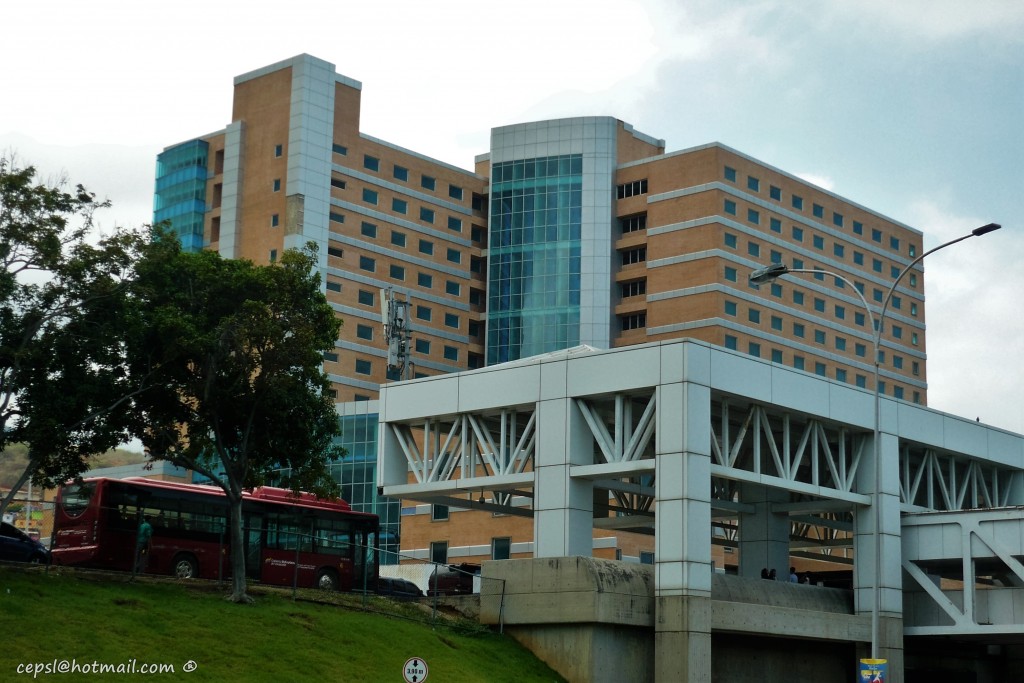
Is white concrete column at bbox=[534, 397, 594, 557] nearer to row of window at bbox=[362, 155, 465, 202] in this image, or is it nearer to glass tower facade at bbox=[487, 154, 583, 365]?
glass tower facade at bbox=[487, 154, 583, 365]

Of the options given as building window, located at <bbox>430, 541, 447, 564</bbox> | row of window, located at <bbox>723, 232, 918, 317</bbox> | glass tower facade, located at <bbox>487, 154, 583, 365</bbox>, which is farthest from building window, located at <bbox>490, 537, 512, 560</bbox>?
row of window, located at <bbox>723, 232, 918, 317</bbox>

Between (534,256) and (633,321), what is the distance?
1047 cm

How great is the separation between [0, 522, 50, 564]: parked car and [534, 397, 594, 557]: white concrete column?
15639 millimetres

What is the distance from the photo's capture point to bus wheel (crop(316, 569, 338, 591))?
4731cm

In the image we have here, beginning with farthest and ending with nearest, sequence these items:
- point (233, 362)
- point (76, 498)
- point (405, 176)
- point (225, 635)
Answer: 1. point (405, 176)
2. point (76, 498)
3. point (233, 362)
4. point (225, 635)

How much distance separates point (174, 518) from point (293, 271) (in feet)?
30.0

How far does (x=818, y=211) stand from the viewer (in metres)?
121

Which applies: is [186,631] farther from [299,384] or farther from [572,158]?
[572,158]

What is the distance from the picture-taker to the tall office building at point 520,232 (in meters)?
110

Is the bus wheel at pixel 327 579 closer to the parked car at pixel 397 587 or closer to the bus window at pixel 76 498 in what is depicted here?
the parked car at pixel 397 587

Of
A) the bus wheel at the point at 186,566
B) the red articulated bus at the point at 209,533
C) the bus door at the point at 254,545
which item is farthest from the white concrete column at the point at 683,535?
the bus wheel at the point at 186,566

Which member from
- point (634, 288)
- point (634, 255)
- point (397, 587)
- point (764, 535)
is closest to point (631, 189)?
point (634, 255)

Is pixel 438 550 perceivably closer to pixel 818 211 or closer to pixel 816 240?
pixel 816 240

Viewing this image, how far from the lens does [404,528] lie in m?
89.2
